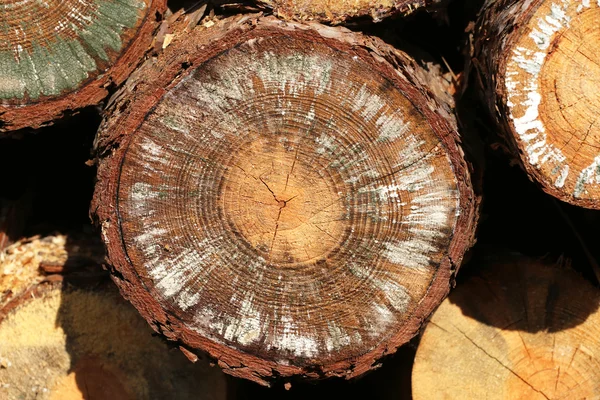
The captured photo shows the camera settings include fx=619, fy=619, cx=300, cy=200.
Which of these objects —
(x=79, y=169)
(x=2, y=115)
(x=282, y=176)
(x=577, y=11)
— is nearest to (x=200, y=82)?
(x=282, y=176)

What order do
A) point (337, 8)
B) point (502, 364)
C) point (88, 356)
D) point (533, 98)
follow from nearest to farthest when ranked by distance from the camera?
point (533, 98), point (337, 8), point (502, 364), point (88, 356)

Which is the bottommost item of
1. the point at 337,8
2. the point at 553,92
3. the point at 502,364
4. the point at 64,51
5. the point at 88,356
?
the point at 88,356

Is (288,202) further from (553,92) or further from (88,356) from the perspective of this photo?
(88,356)

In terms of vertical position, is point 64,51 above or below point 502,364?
above

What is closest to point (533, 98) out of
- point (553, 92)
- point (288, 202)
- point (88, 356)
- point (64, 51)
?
point (553, 92)

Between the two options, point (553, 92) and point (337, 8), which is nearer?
point (553, 92)

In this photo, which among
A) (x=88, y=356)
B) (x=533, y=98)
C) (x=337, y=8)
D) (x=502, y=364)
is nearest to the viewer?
(x=533, y=98)

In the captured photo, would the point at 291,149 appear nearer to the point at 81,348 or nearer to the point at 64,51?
the point at 64,51

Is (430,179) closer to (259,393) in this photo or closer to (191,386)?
(191,386)
